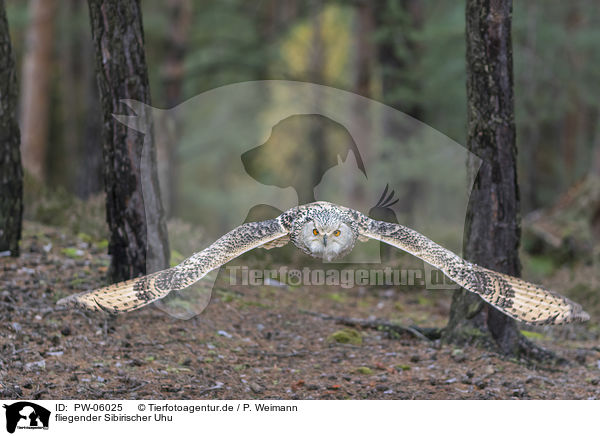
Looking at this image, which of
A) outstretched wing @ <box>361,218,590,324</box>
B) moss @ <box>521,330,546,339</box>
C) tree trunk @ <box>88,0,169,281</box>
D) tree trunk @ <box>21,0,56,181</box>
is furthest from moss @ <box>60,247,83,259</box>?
tree trunk @ <box>21,0,56,181</box>

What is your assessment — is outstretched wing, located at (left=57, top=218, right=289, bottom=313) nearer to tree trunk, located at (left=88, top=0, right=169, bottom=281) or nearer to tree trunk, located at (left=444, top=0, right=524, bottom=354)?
tree trunk, located at (left=88, top=0, right=169, bottom=281)

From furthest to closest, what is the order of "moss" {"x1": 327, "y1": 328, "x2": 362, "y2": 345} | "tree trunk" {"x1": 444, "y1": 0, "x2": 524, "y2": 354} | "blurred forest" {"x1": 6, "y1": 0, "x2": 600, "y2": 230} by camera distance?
"blurred forest" {"x1": 6, "y1": 0, "x2": 600, "y2": 230}, "moss" {"x1": 327, "y1": 328, "x2": 362, "y2": 345}, "tree trunk" {"x1": 444, "y1": 0, "x2": 524, "y2": 354}

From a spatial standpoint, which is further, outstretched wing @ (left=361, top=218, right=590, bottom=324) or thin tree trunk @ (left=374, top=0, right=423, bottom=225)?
thin tree trunk @ (left=374, top=0, right=423, bottom=225)

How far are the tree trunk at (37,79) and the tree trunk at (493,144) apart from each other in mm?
13847

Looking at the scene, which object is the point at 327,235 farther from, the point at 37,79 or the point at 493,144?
the point at 37,79

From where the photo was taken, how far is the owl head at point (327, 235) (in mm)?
5422

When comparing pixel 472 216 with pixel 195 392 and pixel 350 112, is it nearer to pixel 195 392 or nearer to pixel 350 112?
pixel 195 392

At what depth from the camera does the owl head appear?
17.8 ft

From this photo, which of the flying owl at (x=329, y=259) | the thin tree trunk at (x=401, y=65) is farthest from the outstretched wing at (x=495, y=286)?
the thin tree trunk at (x=401, y=65)

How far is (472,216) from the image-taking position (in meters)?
6.50

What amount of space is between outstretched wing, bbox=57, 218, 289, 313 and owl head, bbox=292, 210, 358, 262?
361 mm

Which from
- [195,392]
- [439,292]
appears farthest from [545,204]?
[195,392]
